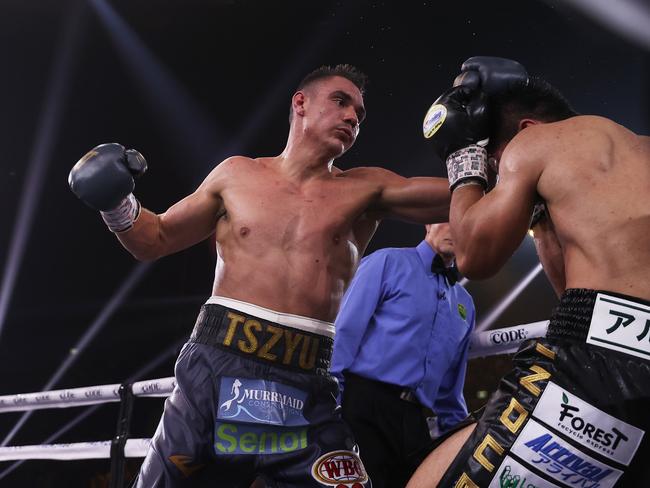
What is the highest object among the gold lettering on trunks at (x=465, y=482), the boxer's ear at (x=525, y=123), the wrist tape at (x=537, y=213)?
the boxer's ear at (x=525, y=123)

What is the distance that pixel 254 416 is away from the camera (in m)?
Result: 1.64

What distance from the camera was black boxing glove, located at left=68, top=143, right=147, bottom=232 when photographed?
6.24 feet

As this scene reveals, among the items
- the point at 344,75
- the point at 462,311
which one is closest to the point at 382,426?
the point at 462,311

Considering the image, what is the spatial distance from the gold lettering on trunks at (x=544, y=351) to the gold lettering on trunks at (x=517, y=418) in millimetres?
103

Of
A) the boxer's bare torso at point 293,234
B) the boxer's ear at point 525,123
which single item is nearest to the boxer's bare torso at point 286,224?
the boxer's bare torso at point 293,234

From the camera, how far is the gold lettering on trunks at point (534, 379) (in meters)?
1.21

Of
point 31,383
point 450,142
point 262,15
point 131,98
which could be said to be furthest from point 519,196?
point 31,383

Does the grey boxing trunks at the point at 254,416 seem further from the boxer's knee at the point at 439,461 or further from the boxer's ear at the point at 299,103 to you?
the boxer's ear at the point at 299,103

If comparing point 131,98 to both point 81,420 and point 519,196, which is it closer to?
point 81,420

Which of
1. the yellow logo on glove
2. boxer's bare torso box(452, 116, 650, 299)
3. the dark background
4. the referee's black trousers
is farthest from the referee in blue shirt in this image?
the dark background

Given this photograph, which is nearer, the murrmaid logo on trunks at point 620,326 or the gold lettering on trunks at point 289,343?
the murrmaid logo on trunks at point 620,326

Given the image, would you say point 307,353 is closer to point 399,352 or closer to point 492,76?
point 399,352

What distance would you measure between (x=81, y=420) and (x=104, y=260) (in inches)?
75.5

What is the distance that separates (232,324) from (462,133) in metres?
0.79
